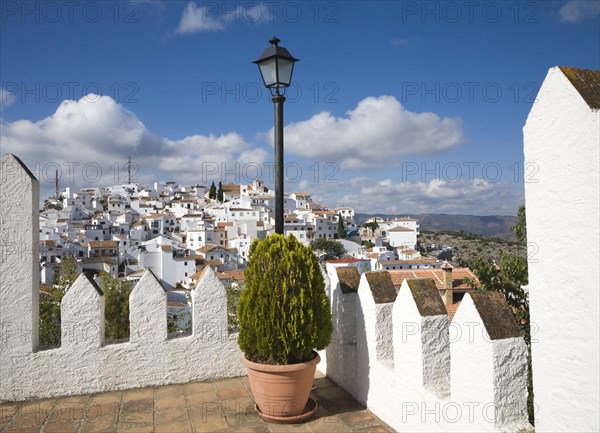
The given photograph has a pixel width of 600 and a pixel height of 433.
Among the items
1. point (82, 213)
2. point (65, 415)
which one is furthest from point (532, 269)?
point (82, 213)

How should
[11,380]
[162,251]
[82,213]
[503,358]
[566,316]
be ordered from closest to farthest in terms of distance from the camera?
1. [566,316]
2. [503,358]
3. [11,380]
4. [162,251]
5. [82,213]

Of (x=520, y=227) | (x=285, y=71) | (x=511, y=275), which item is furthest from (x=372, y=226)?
(x=285, y=71)

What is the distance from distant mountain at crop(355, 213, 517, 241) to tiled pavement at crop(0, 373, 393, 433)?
506 centimetres

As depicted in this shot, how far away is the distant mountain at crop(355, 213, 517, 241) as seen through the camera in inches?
373

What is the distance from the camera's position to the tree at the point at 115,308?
732 cm

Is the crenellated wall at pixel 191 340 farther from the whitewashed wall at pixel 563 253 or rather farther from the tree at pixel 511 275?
the tree at pixel 511 275

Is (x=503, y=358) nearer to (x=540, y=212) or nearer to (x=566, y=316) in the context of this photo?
(x=566, y=316)

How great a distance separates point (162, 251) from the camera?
6178 cm

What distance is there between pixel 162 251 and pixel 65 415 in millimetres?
59723

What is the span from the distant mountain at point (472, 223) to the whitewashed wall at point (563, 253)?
6451 mm

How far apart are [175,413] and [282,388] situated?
1.28 m

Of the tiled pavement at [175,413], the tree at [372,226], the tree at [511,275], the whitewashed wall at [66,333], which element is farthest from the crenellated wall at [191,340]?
the tree at [372,226]

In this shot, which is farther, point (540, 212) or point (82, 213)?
point (82, 213)

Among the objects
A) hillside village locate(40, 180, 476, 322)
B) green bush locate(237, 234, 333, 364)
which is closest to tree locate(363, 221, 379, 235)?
hillside village locate(40, 180, 476, 322)
